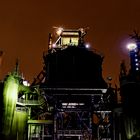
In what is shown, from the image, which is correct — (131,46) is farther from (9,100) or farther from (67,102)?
(9,100)

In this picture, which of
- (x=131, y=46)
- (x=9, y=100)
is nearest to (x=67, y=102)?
(x=9, y=100)

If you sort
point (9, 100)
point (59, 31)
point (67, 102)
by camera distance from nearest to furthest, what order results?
point (9, 100), point (67, 102), point (59, 31)

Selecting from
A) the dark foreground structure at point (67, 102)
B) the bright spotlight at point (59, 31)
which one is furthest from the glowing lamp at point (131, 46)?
the bright spotlight at point (59, 31)

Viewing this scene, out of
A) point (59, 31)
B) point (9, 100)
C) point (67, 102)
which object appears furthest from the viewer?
point (59, 31)

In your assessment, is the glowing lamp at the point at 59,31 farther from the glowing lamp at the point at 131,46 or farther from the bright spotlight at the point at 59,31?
the glowing lamp at the point at 131,46

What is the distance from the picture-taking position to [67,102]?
57.3 metres

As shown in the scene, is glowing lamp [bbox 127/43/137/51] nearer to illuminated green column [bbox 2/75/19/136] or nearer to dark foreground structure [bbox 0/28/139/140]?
dark foreground structure [bbox 0/28/139/140]

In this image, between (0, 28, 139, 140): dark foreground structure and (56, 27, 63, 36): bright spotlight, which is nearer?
(0, 28, 139, 140): dark foreground structure

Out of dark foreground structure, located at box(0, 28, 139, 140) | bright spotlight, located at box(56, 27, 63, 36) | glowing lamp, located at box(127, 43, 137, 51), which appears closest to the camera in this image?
dark foreground structure, located at box(0, 28, 139, 140)

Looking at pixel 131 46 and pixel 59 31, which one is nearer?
pixel 131 46

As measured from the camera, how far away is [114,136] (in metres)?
57.1

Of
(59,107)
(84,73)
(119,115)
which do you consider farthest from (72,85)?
(119,115)

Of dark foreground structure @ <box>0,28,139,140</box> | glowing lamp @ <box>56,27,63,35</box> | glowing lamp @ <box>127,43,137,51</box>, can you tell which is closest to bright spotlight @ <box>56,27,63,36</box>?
glowing lamp @ <box>56,27,63,35</box>

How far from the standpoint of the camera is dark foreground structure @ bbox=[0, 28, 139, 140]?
52000mm
